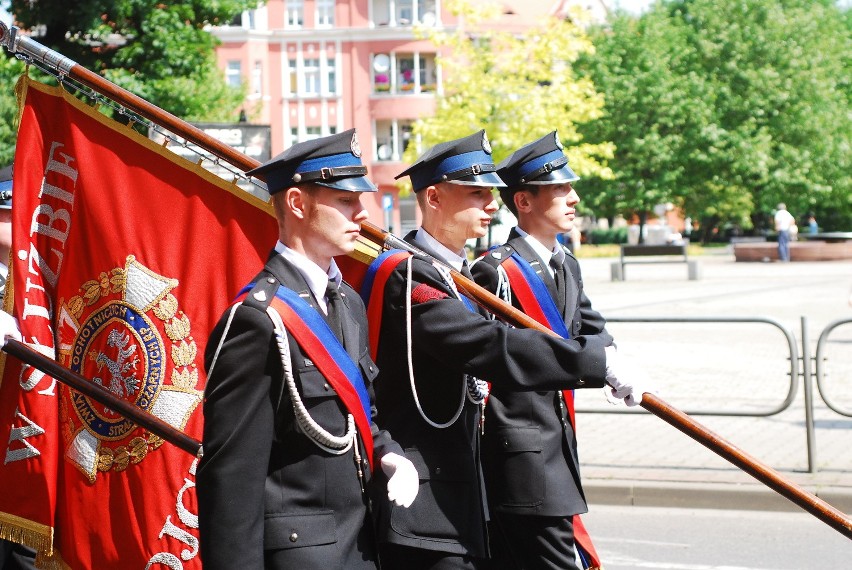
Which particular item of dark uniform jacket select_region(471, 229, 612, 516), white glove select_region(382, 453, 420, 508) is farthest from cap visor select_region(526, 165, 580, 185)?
white glove select_region(382, 453, 420, 508)

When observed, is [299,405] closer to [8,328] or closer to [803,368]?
[8,328]

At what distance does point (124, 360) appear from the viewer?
4461 mm

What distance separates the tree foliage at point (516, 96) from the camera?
3431 centimetres

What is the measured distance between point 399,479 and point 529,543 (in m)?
1.16

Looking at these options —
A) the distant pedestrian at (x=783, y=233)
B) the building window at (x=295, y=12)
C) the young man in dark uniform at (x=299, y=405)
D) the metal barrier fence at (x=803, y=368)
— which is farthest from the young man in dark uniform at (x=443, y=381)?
the building window at (x=295, y=12)

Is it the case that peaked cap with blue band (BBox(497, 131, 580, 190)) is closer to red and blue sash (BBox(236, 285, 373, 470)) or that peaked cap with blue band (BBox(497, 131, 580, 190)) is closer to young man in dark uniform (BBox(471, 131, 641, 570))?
young man in dark uniform (BBox(471, 131, 641, 570))

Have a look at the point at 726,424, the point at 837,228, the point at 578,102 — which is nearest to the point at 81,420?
the point at 726,424

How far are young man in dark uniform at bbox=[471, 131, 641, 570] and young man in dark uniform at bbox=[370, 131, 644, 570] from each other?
282 millimetres

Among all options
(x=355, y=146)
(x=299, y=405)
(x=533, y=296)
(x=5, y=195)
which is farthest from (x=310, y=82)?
(x=299, y=405)

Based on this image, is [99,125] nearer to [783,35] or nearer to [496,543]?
[496,543]

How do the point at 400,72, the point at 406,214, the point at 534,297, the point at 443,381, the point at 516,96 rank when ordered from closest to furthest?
the point at 443,381, the point at 534,297, the point at 516,96, the point at 400,72, the point at 406,214

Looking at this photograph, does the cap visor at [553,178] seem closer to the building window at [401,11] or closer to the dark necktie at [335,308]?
the dark necktie at [335,308]

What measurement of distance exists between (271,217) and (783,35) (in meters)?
55.9

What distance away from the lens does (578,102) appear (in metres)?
34.2
